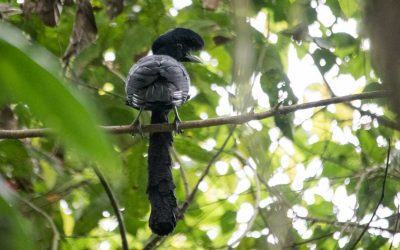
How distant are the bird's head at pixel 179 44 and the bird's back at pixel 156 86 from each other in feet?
1.88

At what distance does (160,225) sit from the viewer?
2.75 metres

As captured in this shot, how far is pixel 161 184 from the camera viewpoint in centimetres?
299

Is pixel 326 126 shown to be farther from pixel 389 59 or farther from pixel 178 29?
pixel 389 59

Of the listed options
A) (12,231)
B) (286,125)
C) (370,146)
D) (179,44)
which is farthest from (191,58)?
(12,231)

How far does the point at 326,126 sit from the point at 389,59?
12.8 feet

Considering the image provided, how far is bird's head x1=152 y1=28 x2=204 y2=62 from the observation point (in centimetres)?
381

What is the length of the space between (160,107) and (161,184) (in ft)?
1.18

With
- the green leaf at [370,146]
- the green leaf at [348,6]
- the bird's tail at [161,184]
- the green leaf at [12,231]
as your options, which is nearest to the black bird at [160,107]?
the bird's tail at [161,184]

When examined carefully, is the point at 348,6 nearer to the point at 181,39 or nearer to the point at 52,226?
the point at 181,39

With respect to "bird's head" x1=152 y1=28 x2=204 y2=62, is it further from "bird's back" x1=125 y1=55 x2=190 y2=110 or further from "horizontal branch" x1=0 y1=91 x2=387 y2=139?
"horizontal branch" x1=0 y1=91 x2=387 y2=139

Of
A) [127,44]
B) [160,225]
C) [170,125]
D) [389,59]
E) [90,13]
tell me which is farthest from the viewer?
[127,44]

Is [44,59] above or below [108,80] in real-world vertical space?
above

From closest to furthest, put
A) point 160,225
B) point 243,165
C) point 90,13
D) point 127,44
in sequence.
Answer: point 160,225 → point 90,13 → point 127,44 → point 243,165

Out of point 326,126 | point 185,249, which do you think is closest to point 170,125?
point 185,249
